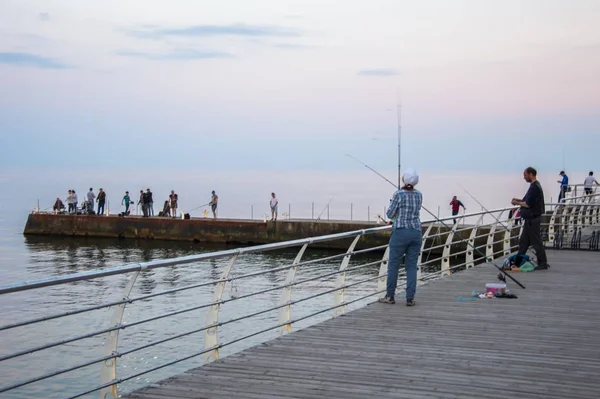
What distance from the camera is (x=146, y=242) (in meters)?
47.8

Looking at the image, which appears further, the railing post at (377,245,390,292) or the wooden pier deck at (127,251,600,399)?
the railing post at (377,245,390,292)

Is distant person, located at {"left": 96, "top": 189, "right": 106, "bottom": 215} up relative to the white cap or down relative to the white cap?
up

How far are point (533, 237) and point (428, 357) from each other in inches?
270

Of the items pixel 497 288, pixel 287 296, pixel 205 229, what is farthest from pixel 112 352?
pixel 205 229

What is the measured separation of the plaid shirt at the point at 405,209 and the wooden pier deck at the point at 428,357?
1047 mm

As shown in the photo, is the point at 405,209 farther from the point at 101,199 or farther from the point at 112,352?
the point at 101,199

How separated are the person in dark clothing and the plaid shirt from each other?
12.3ft

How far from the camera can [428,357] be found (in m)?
7.31

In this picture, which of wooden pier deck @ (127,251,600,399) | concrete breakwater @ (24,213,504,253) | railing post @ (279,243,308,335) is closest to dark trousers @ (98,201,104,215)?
concrete breakwater @ (24,213,504,253)

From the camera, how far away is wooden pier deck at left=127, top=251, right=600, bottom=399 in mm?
6145

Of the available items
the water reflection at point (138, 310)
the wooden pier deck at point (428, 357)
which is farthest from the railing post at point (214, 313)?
the water reflection at point (138, 310)

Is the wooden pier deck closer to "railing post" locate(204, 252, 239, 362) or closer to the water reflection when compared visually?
"railing post" locate(204, 252, 239, 362)

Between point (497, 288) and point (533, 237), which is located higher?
point (533, 237)

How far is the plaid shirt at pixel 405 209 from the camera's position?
951 cm
